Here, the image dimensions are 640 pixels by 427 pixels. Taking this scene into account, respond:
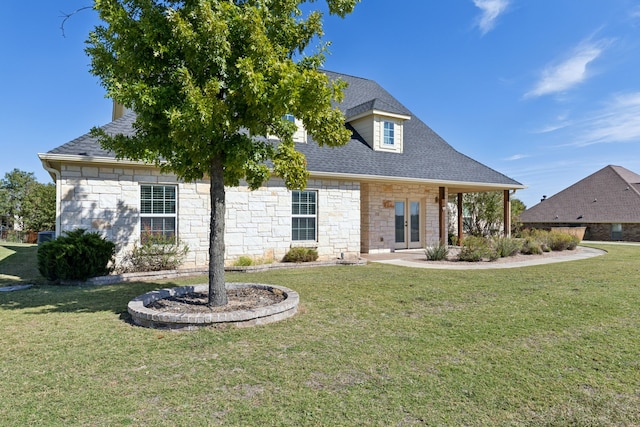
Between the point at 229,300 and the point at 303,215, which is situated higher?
the point at 303,215

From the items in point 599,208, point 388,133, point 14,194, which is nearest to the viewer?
point 388,133

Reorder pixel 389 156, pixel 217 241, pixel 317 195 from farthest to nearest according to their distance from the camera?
1. pixel 389 156
2. pixel 317 195
3. pixel 217 241

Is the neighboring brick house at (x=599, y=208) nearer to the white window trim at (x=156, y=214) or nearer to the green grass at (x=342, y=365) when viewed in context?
the green grass at (x=342, y=365)

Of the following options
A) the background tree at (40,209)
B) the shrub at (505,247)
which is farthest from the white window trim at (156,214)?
the background tree at (40,209)

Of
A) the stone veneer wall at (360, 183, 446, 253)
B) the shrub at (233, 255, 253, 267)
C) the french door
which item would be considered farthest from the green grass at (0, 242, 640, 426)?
the french door

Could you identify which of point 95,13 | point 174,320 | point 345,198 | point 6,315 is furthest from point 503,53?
point 6,315

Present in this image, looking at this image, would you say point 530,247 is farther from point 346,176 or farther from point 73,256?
point 73,256

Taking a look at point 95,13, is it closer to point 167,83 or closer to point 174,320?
point 167,83

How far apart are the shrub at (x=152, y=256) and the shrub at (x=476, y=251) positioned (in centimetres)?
896

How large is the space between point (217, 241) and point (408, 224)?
11737mm

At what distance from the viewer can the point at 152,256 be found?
954 centimetres

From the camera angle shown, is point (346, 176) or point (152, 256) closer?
point (152, 256)

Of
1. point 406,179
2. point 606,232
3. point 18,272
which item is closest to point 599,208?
point 606,232

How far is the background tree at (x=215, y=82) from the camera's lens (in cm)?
477
